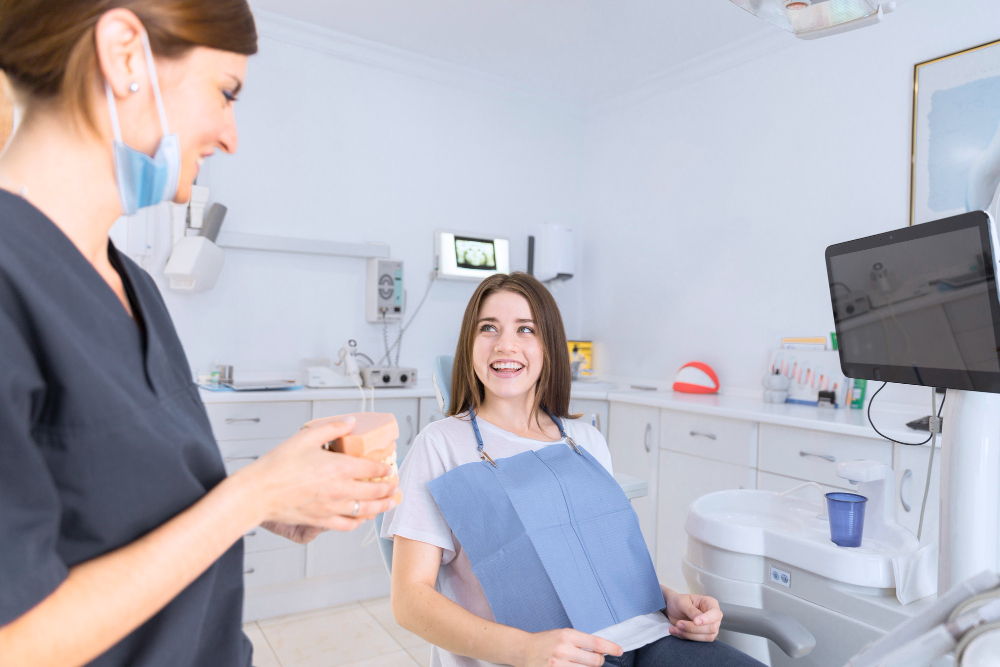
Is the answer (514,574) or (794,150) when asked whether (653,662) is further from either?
(794,150)

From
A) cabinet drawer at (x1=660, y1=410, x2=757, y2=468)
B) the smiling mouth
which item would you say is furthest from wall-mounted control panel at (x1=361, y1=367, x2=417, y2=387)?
the smiling mouth

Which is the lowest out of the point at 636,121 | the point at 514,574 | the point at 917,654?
the point at 514,574

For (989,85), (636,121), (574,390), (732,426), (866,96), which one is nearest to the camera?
(989,85)

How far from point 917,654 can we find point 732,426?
2.16 metres

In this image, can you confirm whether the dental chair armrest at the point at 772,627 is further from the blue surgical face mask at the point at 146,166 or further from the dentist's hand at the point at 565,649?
the blue surgical face mask at the point at 146,166

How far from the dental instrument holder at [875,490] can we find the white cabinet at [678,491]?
1383mm

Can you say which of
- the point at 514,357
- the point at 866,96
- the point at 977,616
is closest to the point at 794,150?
the point at 866,96

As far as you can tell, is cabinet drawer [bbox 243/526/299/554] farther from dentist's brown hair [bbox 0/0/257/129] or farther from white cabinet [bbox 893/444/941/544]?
dentist's brown hair [bbox 0/0/257/129]

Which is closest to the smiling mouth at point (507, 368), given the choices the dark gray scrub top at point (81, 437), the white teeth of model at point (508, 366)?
the white teeth of model at point (508, 366)

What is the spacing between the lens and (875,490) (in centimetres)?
132

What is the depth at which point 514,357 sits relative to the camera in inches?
61.9

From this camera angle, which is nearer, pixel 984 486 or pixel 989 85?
pixel 984 486

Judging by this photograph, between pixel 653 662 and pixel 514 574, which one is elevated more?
pixel 514 574

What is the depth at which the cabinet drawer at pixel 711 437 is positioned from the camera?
2652 millimetres
